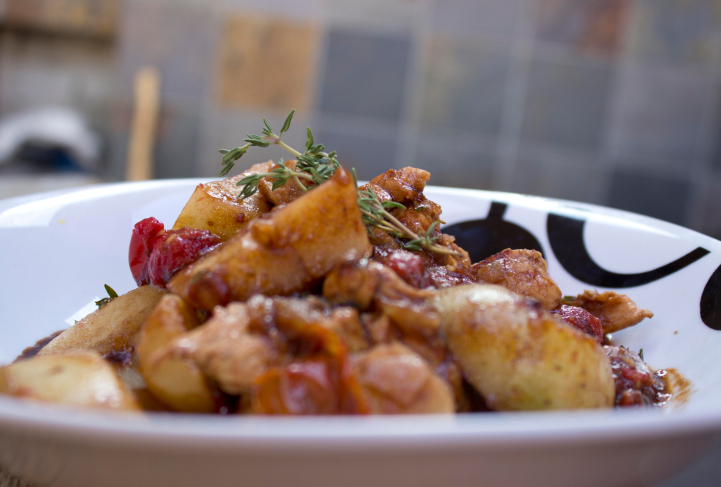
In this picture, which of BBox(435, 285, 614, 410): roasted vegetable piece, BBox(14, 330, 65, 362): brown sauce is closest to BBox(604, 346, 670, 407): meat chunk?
BBox(435, 285, 614, 410): roasted vegetable piece

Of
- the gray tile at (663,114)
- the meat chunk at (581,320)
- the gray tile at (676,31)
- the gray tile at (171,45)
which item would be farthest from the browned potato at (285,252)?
the gray tile at (676,31)

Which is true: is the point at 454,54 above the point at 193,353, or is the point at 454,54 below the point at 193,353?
above

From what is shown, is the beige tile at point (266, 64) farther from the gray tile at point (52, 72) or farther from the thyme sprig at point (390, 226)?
the thyme sprig at point (390, 226)

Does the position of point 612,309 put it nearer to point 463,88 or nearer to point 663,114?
point 463,88

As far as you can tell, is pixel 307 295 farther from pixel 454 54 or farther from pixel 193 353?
pixel 454 54

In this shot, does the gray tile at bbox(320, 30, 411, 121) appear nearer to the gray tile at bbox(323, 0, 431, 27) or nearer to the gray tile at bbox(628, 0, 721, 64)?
the gray tile at bbox(323, 0, 431, 27)

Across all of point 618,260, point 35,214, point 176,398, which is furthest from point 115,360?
point 618,260
